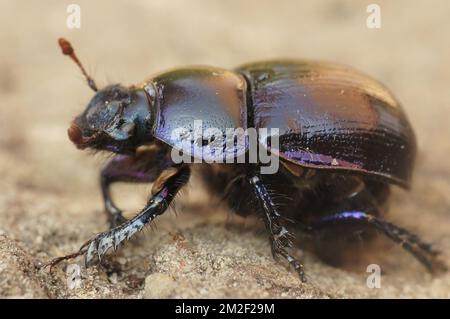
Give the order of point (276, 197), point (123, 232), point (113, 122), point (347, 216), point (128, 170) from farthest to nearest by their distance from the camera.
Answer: point (128, 170)
point (347, 216)
point (276, 197)
point (113, 122)
point (123, 232)

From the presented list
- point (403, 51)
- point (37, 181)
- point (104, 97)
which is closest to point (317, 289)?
point (104, 97)

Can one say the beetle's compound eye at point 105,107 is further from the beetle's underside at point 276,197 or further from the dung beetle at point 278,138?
the beetle's underside at point 276,197

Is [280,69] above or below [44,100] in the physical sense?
above

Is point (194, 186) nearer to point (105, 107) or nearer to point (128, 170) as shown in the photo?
point (128, 170)

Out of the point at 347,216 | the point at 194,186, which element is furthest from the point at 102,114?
the point at 347,216

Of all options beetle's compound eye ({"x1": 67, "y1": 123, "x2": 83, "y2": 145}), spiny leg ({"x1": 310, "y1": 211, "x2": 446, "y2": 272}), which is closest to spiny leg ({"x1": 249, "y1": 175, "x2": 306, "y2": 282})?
spiny leg ({"x1": 310, "y1": 211, "x2": 446, "y2": 272})

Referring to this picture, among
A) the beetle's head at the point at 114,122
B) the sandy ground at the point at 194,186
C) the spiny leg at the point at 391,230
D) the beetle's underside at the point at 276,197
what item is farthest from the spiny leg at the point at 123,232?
the spiny leg at the point at 391,230
